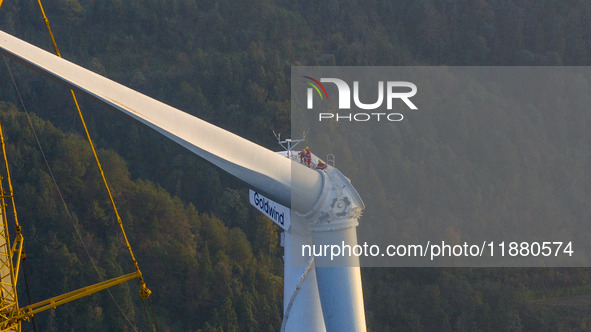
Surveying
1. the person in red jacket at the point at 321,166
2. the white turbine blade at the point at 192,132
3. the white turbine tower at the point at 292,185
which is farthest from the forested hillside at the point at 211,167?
the white turbine blade at the point at 192,132

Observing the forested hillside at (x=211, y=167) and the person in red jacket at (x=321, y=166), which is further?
the forested hillside at (x=211, y=167)

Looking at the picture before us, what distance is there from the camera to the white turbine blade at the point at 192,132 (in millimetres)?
22828

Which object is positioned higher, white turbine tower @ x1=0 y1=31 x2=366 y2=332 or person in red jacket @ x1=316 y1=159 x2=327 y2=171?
person in red jacket @ x1=316 y1=159 x2=327 y2=171

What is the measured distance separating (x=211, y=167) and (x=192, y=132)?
30.3 meters

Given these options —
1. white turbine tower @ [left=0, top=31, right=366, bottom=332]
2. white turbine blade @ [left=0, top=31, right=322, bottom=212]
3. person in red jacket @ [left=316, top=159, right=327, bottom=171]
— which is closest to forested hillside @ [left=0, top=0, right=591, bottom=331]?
white turbine tower @ [left=0, top=31, right=366, bottom=332]

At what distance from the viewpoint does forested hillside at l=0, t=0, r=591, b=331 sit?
204 ft

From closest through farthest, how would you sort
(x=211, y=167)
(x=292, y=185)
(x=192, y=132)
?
(x=192, y=132) → (x=292, y=185) → (x=211, y=167)

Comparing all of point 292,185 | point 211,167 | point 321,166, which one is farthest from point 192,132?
point 211,167

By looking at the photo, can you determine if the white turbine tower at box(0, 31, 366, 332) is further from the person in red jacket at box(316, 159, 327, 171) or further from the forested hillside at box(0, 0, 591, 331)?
the forested hillside at box(0, 0, 591, 331)

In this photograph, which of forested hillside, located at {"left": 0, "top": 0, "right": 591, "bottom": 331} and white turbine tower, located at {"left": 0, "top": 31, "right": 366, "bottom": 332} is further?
forested hillside, located at {"left": 0, "top": 0, "right": 591, "bottom": 331}

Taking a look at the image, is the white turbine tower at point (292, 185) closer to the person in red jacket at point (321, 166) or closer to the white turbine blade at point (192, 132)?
the white turbine blade at point (192, 132)

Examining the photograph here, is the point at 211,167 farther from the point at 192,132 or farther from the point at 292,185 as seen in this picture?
the point at 192,132

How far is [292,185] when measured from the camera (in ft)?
81.7

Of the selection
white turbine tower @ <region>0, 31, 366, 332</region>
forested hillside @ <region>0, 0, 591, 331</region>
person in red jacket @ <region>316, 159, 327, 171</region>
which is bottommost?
white turbine tower @ <region>0, 31, 366, 332</region>
